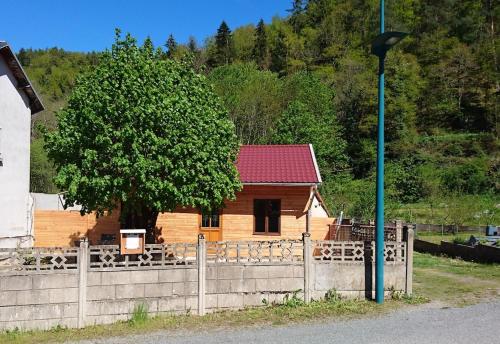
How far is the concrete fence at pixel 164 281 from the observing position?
29.9 ft

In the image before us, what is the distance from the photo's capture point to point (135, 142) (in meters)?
11.9

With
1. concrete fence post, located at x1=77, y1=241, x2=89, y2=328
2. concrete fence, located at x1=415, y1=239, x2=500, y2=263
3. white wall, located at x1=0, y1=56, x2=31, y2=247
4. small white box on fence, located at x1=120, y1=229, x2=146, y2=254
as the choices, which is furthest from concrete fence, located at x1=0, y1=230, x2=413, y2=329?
white wall, located at x1=0, y1=56, x2=31, y2=247

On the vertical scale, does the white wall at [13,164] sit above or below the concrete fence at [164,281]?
above

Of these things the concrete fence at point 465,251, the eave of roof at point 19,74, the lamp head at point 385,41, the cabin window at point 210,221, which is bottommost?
the concrete fence at point 465,251

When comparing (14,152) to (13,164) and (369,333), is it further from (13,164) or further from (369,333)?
(369,333)

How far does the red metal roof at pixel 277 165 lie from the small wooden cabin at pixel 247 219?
0.12ft

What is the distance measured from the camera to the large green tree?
12.0m

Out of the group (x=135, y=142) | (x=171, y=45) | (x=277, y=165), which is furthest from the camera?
(x=171, y=45)

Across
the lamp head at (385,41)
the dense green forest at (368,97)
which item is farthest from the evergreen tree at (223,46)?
the lamp head at (385,41)

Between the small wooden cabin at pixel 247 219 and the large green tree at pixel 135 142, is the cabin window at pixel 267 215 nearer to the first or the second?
the small wooden cabin at pixel 247 219

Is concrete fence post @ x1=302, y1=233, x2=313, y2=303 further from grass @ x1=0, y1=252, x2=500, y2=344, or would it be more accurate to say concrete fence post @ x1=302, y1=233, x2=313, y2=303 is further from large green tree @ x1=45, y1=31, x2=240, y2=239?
large green tree @ x1=45, y1=31, x2=240, y2=239

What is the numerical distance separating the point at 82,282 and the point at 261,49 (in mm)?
61775

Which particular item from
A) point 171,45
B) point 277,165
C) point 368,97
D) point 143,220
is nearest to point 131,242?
point 143,220

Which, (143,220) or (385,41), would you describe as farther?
(143,220)
